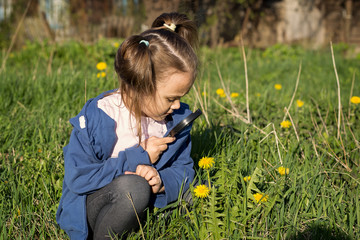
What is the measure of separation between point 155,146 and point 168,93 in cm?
23

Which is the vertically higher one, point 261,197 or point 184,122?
point 184,122

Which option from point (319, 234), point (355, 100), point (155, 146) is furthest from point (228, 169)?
point (355, 100)

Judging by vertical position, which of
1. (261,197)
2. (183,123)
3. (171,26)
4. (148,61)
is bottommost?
(261,197)

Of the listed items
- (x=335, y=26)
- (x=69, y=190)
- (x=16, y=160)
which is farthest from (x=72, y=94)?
(x=335, y=26)

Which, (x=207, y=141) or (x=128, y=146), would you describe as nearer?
(x=128, y=146)

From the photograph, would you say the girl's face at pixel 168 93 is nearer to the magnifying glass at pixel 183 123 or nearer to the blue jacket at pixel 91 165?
the magnifying glass at pixel 183 123

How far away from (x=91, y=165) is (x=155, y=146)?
0.89 feet

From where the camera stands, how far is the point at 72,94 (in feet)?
9.71

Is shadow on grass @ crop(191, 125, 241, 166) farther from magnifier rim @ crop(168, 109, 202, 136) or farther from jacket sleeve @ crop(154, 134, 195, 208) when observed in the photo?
magnifier rim @ crop(168, 109, 202, 136)

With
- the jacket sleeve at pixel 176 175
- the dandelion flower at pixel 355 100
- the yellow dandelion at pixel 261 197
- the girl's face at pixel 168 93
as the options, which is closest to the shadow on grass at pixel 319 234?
the yellow dandelion at pixel 261 197

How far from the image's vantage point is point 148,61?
1.43 meters

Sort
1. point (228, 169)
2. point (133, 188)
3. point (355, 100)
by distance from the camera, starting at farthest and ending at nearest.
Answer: point (355, 100) < point (228, 169) < point (133, 188)

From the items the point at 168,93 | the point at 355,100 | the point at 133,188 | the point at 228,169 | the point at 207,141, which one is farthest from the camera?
the point at 355,100

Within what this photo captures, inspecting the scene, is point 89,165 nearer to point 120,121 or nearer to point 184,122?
point 120,121
